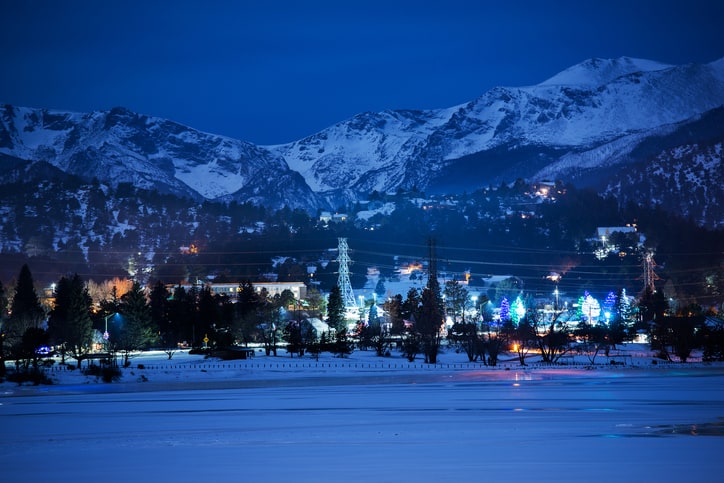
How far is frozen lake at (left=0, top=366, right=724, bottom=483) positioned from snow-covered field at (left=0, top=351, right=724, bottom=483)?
0.08 metres

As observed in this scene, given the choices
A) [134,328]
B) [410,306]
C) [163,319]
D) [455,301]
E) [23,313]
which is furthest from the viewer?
[455,301]

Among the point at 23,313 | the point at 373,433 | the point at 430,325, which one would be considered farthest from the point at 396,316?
the point at 373,433

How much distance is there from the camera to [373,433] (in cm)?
3378

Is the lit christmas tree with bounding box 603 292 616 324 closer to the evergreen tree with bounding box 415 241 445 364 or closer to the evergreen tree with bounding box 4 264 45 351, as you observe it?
the evergreen tree with bounding box 415 241 445 364

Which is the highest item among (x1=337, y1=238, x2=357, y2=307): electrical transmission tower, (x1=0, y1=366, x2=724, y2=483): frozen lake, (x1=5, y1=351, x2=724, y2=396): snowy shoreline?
(x1=337, y1=238, x2=357, y2=307): electrical transmission tower

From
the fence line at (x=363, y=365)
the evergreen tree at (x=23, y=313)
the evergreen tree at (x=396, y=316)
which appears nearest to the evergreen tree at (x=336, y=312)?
the evergreen tree at (x=396, y=316)

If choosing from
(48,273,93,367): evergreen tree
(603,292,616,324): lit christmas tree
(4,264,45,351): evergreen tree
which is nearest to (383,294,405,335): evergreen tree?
(603,292,616,324): lit christmas tree

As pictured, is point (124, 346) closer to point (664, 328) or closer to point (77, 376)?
point (77, 376)

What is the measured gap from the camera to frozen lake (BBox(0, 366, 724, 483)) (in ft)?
87.0

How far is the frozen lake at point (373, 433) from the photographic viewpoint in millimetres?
26516

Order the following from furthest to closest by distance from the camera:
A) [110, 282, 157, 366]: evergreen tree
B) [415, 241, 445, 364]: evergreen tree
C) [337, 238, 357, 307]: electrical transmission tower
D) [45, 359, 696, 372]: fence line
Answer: [337, 238, 357, 307]: electrical transmission tower < [110, 282, 157, 366]: evergreen tree < [415, 241, 445, 364]: evergreen tree < [45, 359, 696, 372]: fence line

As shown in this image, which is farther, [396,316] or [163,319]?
[396,316]

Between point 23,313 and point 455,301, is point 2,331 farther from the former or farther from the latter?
point 455,301

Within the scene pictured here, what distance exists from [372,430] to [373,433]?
815 mm
